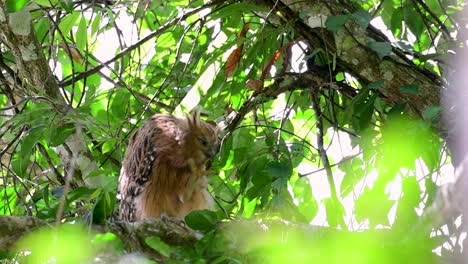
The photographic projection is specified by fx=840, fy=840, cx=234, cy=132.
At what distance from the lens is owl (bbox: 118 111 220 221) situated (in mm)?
4199

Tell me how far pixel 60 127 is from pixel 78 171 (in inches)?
15.9

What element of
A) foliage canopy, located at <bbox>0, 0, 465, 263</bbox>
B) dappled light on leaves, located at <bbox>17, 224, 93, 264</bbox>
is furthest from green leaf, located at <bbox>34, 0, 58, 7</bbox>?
dappled light on leaves, located at <bbox>17, 224, 93, 264</bbox>

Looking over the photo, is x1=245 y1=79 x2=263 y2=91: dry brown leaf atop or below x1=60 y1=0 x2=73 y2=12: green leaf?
below

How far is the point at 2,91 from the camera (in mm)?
4484

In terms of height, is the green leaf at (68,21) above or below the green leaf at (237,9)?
below

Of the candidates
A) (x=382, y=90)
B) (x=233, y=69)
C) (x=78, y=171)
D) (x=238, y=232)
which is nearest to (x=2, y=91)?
(x=78, y=171)

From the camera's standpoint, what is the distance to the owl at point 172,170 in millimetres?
4199

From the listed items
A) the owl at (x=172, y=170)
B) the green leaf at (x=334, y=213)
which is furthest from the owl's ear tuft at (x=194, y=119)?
the green leaf at (x=334, y=213)

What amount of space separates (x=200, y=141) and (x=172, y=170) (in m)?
0.21

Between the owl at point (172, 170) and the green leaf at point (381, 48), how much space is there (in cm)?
106

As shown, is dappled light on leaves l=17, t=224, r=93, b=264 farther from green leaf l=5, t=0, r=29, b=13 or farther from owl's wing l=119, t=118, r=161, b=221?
owl's wing l=119, t=118, r=161, b=221

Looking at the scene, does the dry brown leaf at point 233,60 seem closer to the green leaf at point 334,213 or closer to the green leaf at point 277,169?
the green leaf at point 277,169

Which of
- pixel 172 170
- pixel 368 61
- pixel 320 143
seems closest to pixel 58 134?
pixel 172 170

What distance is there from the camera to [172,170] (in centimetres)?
425
